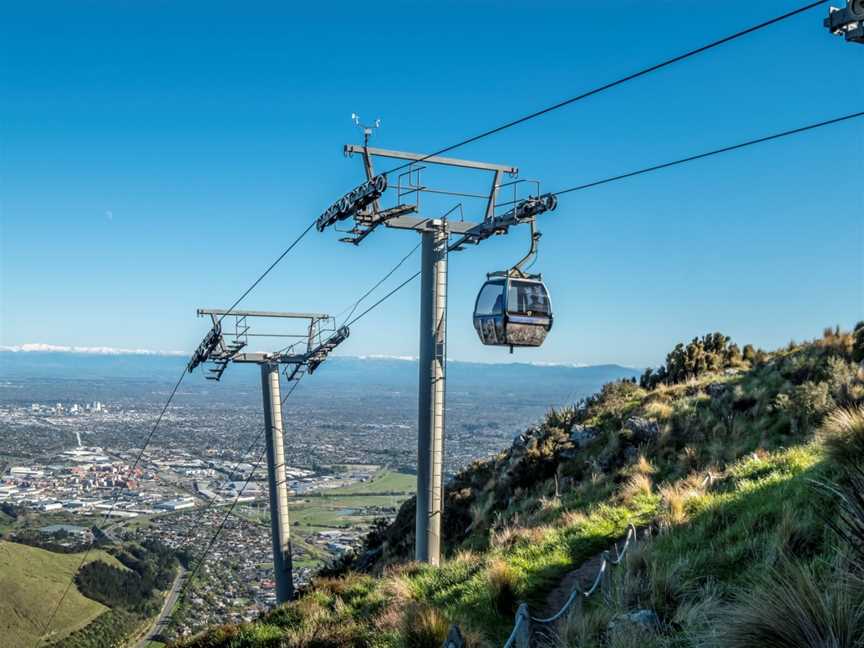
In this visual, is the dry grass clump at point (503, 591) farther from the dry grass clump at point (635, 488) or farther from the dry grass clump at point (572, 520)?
the dry grass clump at point (635, 488)

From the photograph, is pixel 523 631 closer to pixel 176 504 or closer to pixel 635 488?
pixel 635 488

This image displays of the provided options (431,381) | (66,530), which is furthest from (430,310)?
(66,530)

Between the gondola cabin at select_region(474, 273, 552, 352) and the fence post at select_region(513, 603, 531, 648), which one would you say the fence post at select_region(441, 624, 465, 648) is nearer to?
the fence post at select_region(513, 603, 531, 648)

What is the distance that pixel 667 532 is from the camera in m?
8.23

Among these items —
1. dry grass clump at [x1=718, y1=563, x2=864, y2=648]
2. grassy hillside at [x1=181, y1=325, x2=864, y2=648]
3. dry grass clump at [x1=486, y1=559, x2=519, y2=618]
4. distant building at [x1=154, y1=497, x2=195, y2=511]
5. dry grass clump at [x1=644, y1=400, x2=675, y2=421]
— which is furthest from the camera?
distant building at [x1=154, y1=497, x2=195, y2=511]

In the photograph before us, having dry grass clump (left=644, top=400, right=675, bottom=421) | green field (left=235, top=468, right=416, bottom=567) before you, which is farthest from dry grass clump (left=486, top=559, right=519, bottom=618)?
green field (left=235, top=468, right=416, bottom=567)

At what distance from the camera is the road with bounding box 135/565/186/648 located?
2439 centimetres

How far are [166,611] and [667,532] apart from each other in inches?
1048

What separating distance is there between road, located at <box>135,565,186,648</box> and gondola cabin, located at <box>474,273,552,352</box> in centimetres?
2019

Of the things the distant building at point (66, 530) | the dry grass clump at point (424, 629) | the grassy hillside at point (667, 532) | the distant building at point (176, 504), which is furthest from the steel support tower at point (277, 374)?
the distant building at point (176, 504)

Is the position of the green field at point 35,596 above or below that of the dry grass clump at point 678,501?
below

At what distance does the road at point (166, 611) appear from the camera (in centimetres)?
2439

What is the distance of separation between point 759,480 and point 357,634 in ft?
19.3

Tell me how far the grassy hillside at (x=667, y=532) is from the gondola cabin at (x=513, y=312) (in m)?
3.05
